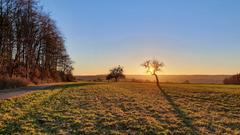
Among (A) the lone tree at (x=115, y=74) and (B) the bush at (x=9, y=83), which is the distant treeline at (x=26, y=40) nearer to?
(B) the bush at (x=9, y=83)

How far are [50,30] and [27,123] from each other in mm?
41011

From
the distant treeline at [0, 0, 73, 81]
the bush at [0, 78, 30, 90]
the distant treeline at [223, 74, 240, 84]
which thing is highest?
the distant treeline at [0, 0, 73, 81]

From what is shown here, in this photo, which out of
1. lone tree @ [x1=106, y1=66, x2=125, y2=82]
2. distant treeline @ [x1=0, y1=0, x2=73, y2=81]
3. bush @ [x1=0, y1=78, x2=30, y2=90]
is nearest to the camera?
bush @ [x1=0, y1=78, x2=30, y2=90]

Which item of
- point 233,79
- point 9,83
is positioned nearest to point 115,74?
point 233,79

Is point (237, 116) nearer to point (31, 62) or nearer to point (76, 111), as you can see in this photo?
point (76, 111)

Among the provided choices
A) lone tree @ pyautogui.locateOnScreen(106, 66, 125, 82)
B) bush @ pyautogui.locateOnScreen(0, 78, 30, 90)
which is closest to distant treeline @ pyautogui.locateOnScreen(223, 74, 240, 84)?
lone tree @ pyautogui.locateOnScreen(106, 66, 125, 82)

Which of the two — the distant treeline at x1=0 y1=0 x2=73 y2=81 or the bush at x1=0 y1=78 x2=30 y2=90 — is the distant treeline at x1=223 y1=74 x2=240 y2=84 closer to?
the distant treeline at x1=0 y1=0 x2=73 y2=81

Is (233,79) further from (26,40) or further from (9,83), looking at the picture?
(9,83)

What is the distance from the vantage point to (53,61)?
60.8 meters

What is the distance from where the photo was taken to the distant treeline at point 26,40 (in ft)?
115

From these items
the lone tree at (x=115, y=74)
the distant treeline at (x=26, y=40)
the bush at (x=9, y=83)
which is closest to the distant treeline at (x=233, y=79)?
the lone tree at (x=115, y=74)

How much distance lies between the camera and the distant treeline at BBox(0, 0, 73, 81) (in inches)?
1380

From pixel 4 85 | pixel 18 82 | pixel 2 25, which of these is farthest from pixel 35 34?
pixel 4 85

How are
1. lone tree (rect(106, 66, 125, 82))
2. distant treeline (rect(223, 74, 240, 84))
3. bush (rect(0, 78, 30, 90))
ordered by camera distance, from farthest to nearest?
lone tree (rect(106, 66, 125, 82)), distant treeline (rect(223, 74, 240, 84)), bush (rect(0, 78, 30, 90))
